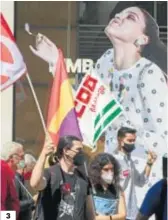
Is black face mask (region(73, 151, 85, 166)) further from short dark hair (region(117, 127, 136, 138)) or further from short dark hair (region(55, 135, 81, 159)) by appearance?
short dark hair (region(117, 127, 136, 138))

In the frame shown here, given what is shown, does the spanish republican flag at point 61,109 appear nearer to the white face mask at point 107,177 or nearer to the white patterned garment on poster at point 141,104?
the white patterned garment on poster at point 141,104

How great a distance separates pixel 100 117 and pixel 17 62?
43.7 inches

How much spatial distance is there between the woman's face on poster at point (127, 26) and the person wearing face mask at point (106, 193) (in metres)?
2.09

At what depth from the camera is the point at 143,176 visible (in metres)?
6.81

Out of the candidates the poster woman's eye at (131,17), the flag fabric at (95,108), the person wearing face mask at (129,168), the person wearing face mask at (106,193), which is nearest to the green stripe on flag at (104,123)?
the flag fabric at (95,108)

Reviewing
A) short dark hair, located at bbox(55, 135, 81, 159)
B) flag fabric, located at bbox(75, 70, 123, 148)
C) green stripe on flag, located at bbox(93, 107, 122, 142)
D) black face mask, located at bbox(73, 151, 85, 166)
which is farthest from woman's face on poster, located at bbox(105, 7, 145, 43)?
short dark hair, located at bbox(55, 135, 81, 159)

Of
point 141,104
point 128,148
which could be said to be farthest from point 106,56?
point 128,148

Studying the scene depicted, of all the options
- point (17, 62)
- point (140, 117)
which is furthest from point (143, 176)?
point (17, 62)

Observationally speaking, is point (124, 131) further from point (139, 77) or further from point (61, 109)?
point (61, 109)

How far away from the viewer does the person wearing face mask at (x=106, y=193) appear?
5.14 metres

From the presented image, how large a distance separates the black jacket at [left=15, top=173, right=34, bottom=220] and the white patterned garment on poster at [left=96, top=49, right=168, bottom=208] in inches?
59.0

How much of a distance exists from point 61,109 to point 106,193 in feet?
5.38

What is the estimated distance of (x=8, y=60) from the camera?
21.6 feet

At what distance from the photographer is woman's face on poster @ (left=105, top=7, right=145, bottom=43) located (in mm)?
6840
